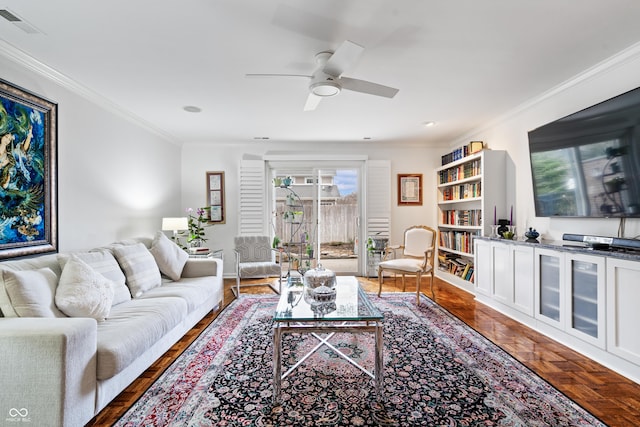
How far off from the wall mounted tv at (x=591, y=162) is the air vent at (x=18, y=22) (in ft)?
13.6

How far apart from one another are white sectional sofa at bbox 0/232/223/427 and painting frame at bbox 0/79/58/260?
393mm

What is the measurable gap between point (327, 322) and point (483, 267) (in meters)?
2.78

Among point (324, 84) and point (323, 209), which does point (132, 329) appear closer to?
point (324, 84)

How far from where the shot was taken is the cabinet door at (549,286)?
2.79 meters

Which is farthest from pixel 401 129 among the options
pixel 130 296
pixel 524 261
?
pixel 130 296

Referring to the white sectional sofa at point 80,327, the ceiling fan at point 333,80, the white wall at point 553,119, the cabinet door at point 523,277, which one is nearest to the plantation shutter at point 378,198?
the white wall at point 553,119

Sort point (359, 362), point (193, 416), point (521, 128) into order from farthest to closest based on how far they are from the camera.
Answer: point (521, 128) < point (359, 362) < point (193, 416)

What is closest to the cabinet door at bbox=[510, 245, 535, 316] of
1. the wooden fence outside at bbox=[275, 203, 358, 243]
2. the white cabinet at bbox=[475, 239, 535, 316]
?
the white cabinet at bbox=[475, 239, 535, 316]

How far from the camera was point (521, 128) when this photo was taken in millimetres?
3826

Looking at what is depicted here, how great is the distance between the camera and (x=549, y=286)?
296cm

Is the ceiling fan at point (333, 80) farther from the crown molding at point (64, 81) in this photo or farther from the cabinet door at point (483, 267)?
the cabinet door at point (483, 267)

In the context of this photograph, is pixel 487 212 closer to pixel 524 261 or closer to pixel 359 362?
pixel 524 261

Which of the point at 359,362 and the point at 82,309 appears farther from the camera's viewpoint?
the point at 359,362

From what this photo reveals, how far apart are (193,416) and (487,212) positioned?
3.83 metres
